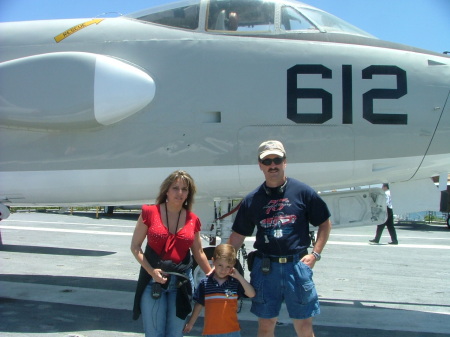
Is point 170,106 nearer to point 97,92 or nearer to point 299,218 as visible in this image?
point 97,92

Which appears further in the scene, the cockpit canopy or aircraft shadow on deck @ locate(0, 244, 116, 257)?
aircraft shadow on deck @ locate(0, 244, 116, 257)

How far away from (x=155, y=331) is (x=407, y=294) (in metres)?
4.65

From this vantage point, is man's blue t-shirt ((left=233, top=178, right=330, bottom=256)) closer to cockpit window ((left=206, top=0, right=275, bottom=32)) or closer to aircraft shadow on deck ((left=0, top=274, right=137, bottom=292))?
cockpit window ((left=206, top=0, right=275, bottom=32))

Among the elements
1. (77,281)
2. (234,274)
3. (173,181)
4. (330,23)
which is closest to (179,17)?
(330,23)

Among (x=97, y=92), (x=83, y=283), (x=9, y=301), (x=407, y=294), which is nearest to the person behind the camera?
(x=97, y=92)

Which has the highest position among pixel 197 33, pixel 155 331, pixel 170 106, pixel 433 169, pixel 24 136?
pixel 197 33

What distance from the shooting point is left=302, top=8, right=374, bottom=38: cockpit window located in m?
4.86

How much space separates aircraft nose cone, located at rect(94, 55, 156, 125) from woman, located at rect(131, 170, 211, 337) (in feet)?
5.17

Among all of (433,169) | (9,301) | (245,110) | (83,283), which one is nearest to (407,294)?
(433,169)

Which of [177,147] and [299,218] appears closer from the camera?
[299,218]

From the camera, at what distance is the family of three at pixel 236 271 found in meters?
3.08

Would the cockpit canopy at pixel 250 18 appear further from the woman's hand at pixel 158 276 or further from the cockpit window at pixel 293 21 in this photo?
the woman's hand at pixel 158 276

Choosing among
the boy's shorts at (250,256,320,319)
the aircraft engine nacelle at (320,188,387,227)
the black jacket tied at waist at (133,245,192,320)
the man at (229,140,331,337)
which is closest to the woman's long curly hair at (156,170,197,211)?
the black jacket tied at waist at (133,245,192,320)

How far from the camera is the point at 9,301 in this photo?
19.4 ft
